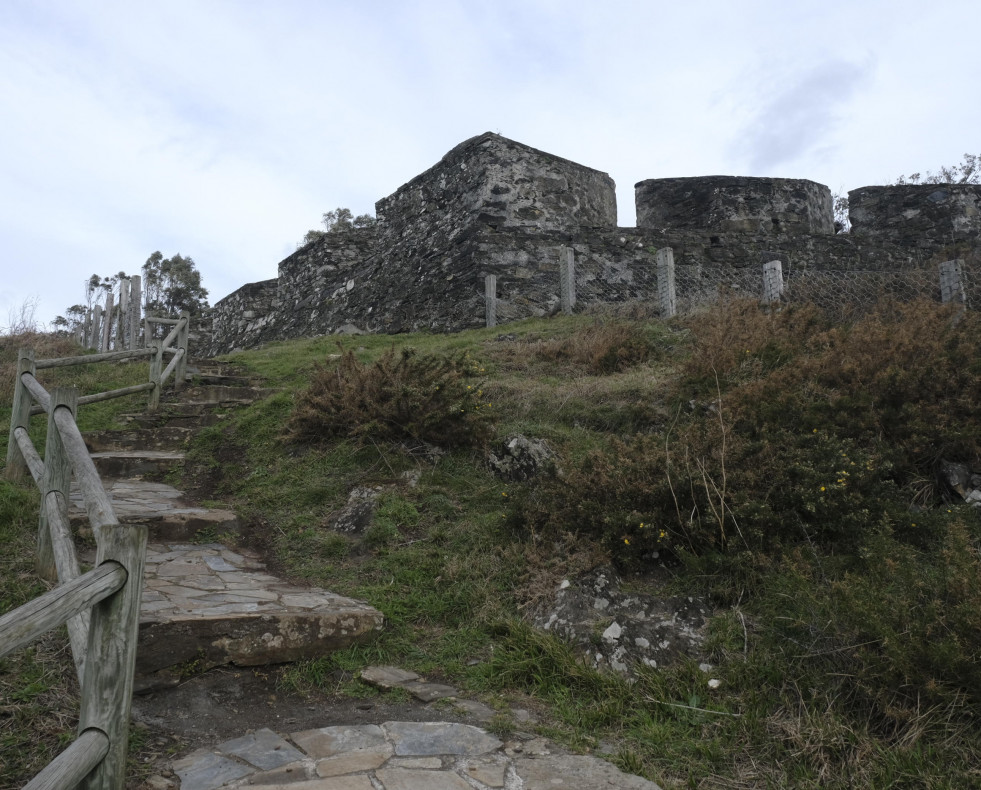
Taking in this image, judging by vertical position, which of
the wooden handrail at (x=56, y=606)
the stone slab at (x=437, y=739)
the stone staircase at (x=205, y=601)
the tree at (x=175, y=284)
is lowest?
the stone slab at (x=437, y=739)

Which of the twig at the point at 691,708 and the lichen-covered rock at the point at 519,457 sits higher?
the lichen-covered rock at the point at 519,457

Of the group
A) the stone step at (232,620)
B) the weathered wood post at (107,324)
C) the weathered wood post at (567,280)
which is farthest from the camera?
the weathered wood post at (107,324)

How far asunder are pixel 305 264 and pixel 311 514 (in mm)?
12638

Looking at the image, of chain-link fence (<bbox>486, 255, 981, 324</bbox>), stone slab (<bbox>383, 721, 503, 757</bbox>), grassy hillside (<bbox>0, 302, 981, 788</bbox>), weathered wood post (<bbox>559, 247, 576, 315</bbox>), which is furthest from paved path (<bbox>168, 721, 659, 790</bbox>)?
weathered wood post (<bbox>559, 247, 576, 315</bbox>)

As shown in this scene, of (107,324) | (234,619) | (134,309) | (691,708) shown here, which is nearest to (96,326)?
(107,324)

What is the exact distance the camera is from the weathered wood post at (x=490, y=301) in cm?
1207

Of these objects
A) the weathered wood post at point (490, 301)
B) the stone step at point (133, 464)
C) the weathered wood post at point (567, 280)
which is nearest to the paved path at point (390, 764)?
the stone step at point (133, 464)

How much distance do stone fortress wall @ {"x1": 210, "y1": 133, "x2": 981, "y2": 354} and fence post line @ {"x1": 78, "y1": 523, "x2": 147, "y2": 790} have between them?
10.2m

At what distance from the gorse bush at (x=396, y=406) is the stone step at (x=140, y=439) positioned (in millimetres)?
1626

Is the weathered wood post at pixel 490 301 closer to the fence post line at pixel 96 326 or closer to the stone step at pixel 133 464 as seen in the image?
the stone step at pixel 133 464

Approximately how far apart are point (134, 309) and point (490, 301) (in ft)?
29.6

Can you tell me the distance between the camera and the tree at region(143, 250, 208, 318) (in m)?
32.1

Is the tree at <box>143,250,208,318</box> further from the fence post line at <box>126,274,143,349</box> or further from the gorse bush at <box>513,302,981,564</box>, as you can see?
the gorse bush at <box>513,302,981,564</box>

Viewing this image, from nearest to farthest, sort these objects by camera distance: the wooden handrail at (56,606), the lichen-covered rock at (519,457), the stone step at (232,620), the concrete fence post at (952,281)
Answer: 1. the wooden handrail at (56,606)
2. the stone step at (232,620)
3. the lichen-covered rock at (519,457)
4. the concrete fence post at (952,281)
